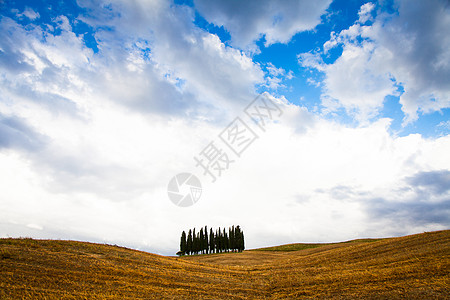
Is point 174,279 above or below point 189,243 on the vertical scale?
below

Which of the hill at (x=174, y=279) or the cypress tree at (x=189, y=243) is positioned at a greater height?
the cypress tree at (x=189, y=243)

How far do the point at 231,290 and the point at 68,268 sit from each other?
14.6 m

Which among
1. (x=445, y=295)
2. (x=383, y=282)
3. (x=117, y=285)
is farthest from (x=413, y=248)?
(x=117, y=285)

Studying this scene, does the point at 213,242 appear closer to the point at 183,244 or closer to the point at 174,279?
the point at 183,244

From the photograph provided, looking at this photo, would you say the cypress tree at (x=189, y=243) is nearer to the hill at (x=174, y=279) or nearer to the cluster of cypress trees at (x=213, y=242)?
the cluster of cypress trees at (x=213, y=242)

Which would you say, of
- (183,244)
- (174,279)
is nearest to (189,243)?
(183,244)

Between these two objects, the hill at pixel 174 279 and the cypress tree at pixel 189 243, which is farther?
the cypress tree at pixel 189 243

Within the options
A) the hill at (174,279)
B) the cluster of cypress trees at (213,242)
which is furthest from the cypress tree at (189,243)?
the hill at (174,279)

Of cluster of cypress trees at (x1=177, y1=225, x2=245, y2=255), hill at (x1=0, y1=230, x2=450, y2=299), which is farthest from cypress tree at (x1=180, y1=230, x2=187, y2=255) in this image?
hill at (x1=0, y1=230, x2=450, y2=299)

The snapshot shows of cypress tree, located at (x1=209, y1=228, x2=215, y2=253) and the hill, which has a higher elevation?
cypress tree, located at (x1=209, y1=228, x2=215, y2=253)

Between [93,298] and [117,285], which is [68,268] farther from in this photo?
[93,298]

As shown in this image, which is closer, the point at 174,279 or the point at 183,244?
the point at 174,279

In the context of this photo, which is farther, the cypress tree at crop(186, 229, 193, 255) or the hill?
the cypress tree at crop(186, 229, 193, 255)

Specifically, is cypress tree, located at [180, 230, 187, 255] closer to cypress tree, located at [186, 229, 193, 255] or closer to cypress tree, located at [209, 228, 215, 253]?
cypress tree, located at [186, 229, 193, 255]
